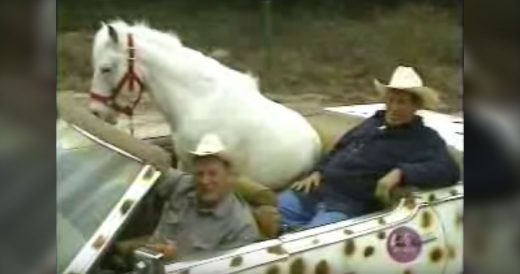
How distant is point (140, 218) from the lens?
11.5 feet

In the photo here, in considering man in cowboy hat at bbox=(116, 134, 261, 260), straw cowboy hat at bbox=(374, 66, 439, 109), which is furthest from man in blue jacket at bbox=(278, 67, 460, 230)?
man in cowboy hat at bbox=(116, 134, 261, 260)

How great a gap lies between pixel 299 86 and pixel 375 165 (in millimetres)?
329

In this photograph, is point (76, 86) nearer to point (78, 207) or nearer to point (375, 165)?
point (78, 207)

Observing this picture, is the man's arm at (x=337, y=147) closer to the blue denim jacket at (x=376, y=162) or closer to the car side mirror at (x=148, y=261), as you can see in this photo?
the blue denim jacket at (x=376, y=162)

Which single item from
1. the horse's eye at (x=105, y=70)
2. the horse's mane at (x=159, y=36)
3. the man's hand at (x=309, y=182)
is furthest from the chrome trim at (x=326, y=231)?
the horse's eye at (x=105, y=70)

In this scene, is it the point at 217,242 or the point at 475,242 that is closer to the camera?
the point at 217,242

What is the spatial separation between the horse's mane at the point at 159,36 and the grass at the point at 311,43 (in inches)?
0.7

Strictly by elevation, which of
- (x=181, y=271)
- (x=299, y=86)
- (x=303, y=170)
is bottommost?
(x=181, y=271)

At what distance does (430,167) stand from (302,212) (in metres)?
0.41

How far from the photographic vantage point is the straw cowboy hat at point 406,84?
3604 millimetres

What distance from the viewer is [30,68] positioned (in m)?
3.49

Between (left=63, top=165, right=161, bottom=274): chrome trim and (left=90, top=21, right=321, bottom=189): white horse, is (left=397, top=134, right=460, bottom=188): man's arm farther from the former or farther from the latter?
(left=63, top=165, right=161, bottom=274): chrome trim

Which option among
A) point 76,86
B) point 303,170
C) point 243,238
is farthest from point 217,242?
point 76,86

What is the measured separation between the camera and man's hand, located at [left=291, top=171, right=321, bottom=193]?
11.7 feet
